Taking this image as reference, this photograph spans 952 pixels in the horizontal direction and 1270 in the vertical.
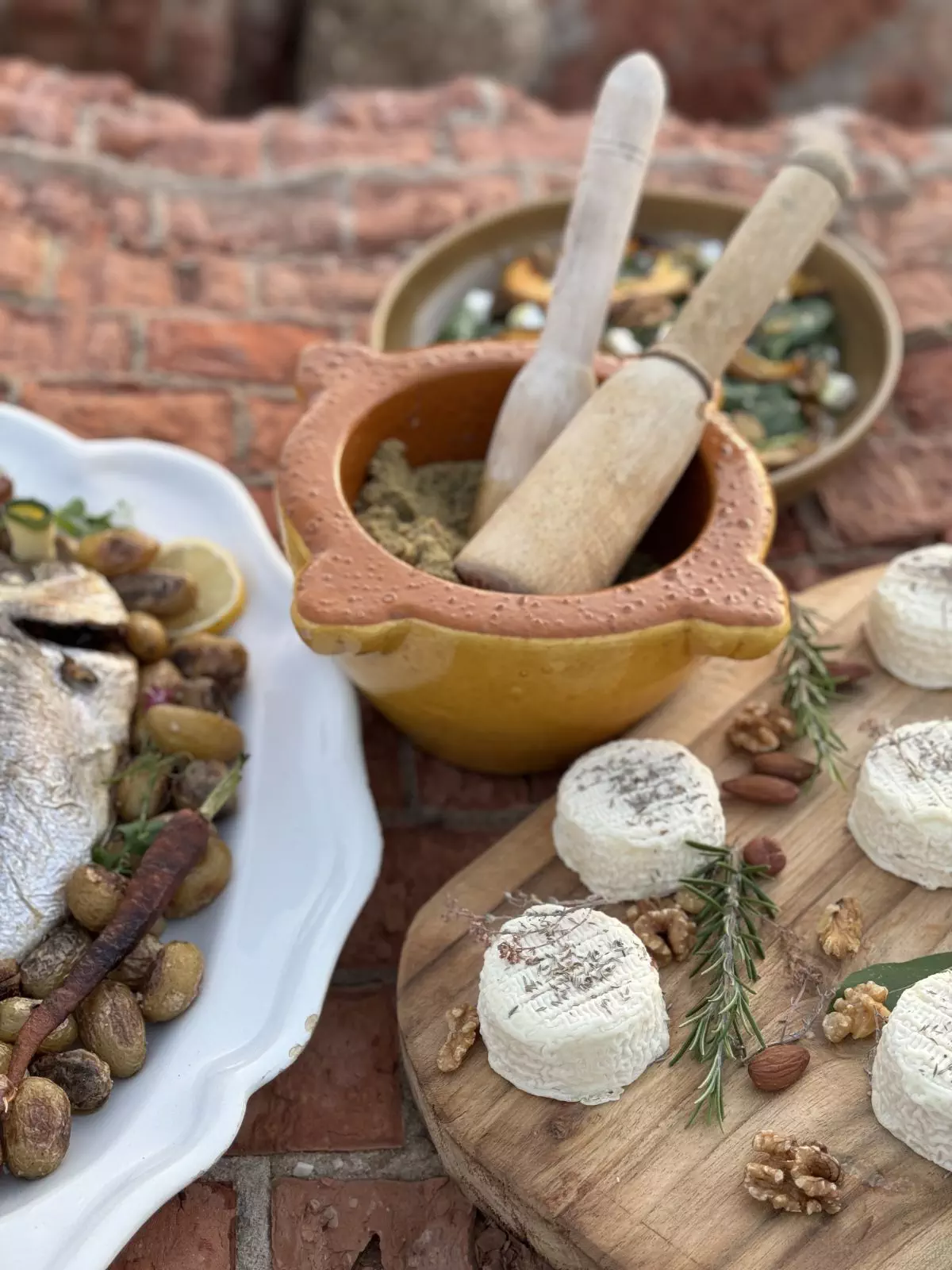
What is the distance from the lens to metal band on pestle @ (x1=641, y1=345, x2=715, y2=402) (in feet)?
4.06

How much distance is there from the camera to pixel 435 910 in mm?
1148

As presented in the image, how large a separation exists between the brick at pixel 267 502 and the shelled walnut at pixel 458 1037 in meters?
0.71

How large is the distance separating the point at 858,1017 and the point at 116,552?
75cm

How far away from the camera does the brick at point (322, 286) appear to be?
1875mm

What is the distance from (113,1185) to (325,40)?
103 inches

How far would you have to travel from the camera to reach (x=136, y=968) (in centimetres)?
107

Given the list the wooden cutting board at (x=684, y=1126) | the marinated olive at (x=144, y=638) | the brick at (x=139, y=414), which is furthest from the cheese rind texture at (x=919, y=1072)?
the brick at (x=139, y=414)

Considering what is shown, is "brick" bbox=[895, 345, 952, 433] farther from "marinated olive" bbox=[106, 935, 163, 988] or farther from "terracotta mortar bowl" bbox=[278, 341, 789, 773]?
"marinated olive" bbox=[106, 935, 163, 988]

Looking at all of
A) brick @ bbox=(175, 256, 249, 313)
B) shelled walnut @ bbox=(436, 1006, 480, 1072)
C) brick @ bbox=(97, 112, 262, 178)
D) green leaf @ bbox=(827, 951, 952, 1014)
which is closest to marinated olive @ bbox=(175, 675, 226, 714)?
shelled walnut @ bbox=(436, 1006, 480, 1072)

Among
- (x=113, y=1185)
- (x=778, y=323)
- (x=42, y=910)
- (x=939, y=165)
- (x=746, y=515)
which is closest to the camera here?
(x=113, y=1185)

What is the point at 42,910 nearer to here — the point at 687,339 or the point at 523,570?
the point at 523,570

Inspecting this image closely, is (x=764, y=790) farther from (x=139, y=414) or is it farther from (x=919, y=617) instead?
(x=139, y=414)

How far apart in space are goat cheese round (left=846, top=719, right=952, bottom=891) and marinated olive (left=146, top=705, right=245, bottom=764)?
0.54m

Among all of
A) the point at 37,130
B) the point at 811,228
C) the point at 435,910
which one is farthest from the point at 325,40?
the point at 435,910
